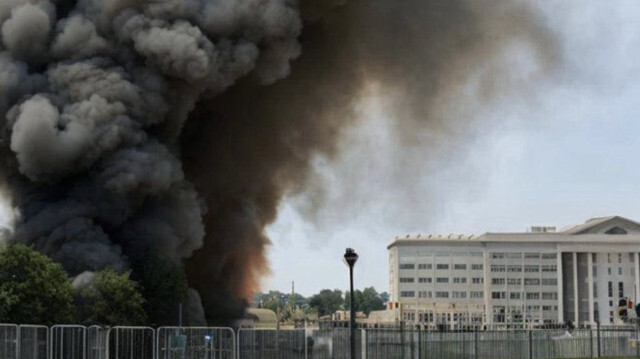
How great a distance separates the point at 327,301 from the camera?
189 m

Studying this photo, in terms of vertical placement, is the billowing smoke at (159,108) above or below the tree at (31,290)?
above

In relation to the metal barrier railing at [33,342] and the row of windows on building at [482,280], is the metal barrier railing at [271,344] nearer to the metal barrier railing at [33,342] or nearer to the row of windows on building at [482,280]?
the metal barrier railing at [33,342]

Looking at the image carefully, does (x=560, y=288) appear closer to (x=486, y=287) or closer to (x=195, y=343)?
(x=486, y=287)

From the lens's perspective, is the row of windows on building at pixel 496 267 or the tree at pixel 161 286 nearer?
the tree at pixel 161 286

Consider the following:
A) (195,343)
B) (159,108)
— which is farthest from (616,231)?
(195,343)

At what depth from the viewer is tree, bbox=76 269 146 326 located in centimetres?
4653

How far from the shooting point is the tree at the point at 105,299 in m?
46.5

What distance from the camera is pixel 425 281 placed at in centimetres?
13862

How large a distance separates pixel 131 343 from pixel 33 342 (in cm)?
476

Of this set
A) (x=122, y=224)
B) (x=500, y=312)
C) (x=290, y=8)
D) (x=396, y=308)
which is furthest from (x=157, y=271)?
(x=500, y=312)

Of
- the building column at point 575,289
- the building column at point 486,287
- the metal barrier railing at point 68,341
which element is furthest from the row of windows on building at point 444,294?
the metal barrier railing at point 68,341

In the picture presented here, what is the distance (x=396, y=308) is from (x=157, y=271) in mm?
68644

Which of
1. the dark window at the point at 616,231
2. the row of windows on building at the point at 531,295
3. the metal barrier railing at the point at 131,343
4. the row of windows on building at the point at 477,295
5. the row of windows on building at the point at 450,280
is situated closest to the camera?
the metal barrier railing at the point at 131,343

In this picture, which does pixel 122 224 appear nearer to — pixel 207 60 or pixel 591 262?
pixel 207 60
